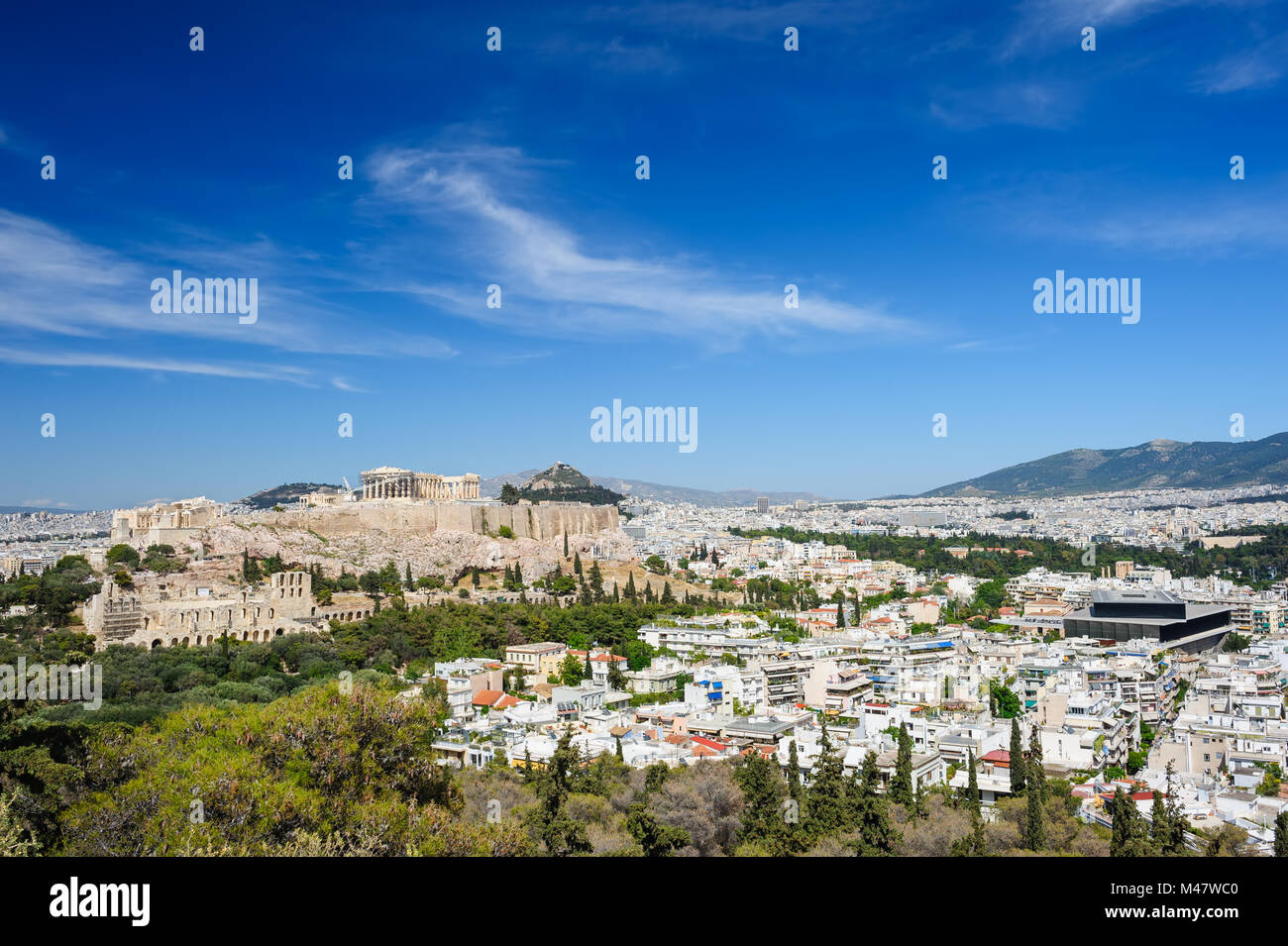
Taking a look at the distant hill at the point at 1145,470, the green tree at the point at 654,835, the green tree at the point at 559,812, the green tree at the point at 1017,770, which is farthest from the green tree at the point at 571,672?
the distant hill at the point at 1145,470

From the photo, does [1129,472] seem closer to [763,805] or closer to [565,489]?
[565,489]

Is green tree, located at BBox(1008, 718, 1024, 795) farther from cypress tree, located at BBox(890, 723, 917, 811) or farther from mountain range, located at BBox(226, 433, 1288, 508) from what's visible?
mountain range, located at BBox(226, 433, 1288, 508)

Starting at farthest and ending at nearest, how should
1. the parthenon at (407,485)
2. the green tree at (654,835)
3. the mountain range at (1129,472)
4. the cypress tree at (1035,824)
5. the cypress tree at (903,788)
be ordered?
the mountain range at (1129,472) → the parthenon at (407,485) → the cypress tree at (903,788) → the cypress tree at (1035,824) → the green tree at (654,835)

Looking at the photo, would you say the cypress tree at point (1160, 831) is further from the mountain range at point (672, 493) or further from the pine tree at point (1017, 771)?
the mountain range at point (672, 493)

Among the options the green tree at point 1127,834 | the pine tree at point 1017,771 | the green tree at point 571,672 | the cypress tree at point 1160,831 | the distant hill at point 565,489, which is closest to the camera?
the green tree at point 1127,834

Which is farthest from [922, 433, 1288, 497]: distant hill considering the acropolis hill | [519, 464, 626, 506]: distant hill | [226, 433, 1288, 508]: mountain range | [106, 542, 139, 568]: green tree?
[106, 542, 139, 568]: green tree

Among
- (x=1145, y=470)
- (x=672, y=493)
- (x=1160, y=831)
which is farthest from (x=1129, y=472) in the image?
(x=1160, y=831)
